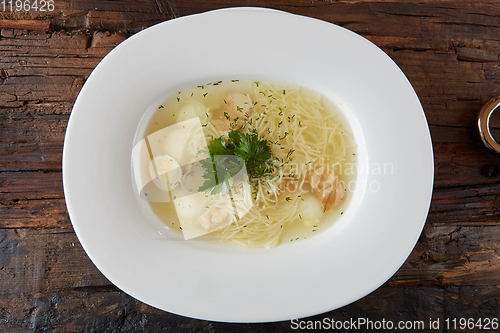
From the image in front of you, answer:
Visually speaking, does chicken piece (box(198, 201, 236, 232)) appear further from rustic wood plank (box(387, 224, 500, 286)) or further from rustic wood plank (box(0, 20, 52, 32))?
rustic wood plank (box(0, 20, 52, 32))

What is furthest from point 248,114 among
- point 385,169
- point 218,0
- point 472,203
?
point 472,203

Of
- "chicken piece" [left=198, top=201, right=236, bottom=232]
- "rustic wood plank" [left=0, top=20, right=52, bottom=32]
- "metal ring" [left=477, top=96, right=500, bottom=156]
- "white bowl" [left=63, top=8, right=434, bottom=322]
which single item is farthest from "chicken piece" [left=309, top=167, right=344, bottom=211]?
"rustic wood plank" [left=0, top=20, right=52, bottom=32]

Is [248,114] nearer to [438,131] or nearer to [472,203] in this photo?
[438,131]

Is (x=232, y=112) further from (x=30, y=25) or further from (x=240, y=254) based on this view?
(x=30, y=25)

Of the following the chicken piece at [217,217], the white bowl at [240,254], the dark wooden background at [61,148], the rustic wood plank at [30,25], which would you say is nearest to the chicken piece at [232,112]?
the white bowl at [240,254]

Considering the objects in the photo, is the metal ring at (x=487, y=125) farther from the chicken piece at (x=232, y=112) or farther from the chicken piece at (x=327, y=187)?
the chicken piece at (x=232, y=112)

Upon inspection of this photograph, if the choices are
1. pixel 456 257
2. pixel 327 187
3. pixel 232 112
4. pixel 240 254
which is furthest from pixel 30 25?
pixel 456 257
